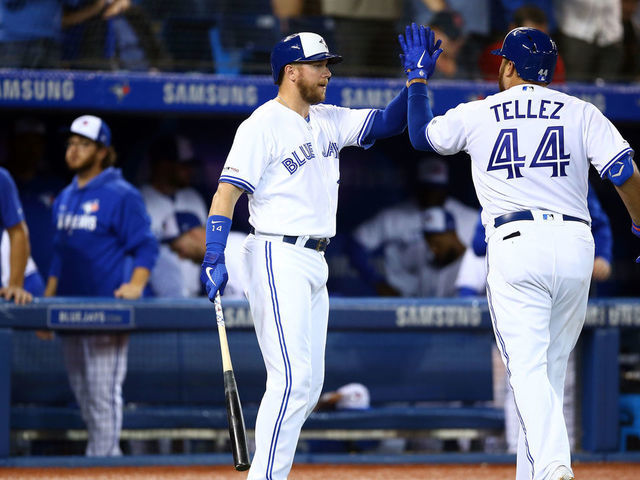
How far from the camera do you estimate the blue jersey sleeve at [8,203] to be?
5164mm

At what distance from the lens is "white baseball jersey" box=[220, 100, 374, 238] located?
3555 mm

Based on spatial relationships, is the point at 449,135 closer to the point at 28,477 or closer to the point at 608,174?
the point at 608,174

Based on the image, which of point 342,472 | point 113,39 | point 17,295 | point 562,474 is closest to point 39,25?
point 113,39

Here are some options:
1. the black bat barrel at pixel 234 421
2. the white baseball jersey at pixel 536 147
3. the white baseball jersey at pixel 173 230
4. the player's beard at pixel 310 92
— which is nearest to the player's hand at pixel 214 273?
the black bat barrel at pixel 234 421

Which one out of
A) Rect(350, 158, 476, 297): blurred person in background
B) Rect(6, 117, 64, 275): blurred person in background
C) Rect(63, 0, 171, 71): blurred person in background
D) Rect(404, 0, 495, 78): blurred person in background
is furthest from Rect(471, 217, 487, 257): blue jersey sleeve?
Rect(6, 117, 64, 275): blurred person in background

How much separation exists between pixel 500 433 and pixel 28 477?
2.39 metres

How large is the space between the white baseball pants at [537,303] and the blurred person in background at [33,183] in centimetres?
441

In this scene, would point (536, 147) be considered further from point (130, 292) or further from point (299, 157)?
point (130, 292)

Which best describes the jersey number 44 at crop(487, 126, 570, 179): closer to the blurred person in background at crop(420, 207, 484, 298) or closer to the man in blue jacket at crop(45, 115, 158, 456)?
the man in blue jacket at crop(45, 115, 158, 456)

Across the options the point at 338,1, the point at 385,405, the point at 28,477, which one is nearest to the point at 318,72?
the point at 385,405

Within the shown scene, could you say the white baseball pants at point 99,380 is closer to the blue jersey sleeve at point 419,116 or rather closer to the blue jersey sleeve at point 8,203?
the blue jersey sleeve at point 8,203

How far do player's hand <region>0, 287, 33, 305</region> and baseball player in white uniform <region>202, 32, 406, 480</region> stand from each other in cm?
185

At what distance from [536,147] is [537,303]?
53cm

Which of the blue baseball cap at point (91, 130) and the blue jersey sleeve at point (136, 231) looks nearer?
the blue jersey sleeve at point (136, 231)
